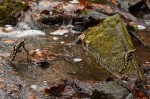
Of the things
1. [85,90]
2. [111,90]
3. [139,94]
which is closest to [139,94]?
[139,94]

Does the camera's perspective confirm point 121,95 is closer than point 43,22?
Yes

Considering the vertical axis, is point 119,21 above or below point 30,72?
above

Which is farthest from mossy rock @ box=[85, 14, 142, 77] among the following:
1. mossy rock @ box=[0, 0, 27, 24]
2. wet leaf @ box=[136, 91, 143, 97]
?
mossy rock @ box=[0, 0, 27, 24]

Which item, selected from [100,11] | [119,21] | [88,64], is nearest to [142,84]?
[88,64]

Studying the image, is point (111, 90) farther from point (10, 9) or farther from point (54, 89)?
point (10, 9)

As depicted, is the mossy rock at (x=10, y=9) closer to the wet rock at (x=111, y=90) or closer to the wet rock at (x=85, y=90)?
the wet rock at (x=85, y=90)

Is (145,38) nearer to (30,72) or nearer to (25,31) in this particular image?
(25,31)

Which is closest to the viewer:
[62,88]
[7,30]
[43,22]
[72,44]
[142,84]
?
[62,88]
